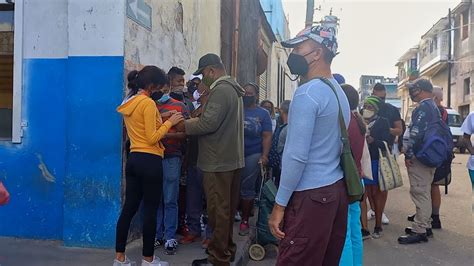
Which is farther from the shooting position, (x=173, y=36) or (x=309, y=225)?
(x=173, y=36)

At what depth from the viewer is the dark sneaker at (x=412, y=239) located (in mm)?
6062

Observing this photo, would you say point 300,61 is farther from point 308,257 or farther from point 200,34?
point 200,34

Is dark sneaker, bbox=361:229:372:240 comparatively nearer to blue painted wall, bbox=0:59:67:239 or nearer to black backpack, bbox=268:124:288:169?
black backpack, bbox=268:124:288:169

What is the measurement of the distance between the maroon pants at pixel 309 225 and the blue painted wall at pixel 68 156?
2.61 metres

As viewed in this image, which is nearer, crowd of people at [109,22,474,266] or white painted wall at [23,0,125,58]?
crowd of people at [109,22,474,266]

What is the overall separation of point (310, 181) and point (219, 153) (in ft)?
5.36

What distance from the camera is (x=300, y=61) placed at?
2.89m

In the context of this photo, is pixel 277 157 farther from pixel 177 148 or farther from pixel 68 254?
pixel 68 254

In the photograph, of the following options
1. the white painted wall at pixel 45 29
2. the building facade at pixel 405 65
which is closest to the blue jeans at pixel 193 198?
the white painted wall at pixel 45 29

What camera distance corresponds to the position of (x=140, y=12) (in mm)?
5129

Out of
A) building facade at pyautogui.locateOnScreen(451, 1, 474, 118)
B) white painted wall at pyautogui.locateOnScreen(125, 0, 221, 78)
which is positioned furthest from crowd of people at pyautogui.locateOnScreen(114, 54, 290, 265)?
building facade at pyautogui.locateOnScreen(451, 1, 474, 118)

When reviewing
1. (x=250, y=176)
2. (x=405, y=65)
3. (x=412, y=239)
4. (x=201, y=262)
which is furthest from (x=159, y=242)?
(x=405, y=65)

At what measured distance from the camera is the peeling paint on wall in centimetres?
514

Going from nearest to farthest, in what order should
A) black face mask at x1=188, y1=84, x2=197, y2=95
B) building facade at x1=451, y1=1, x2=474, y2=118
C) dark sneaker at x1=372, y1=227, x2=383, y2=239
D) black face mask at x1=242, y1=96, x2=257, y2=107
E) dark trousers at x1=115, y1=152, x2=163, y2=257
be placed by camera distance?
dark trousers at x1=115, y1=152, x2=163, y2=257
black face mask at x1=188, y1=84, x2=197, y2=95
black face mask at x1=242, y1=96, x2=257, y2=107
dark sneaker at x1=372, y1=227, x2=383, y2=239
building facade at x1=451, y1=1, x2=474, y2=118
